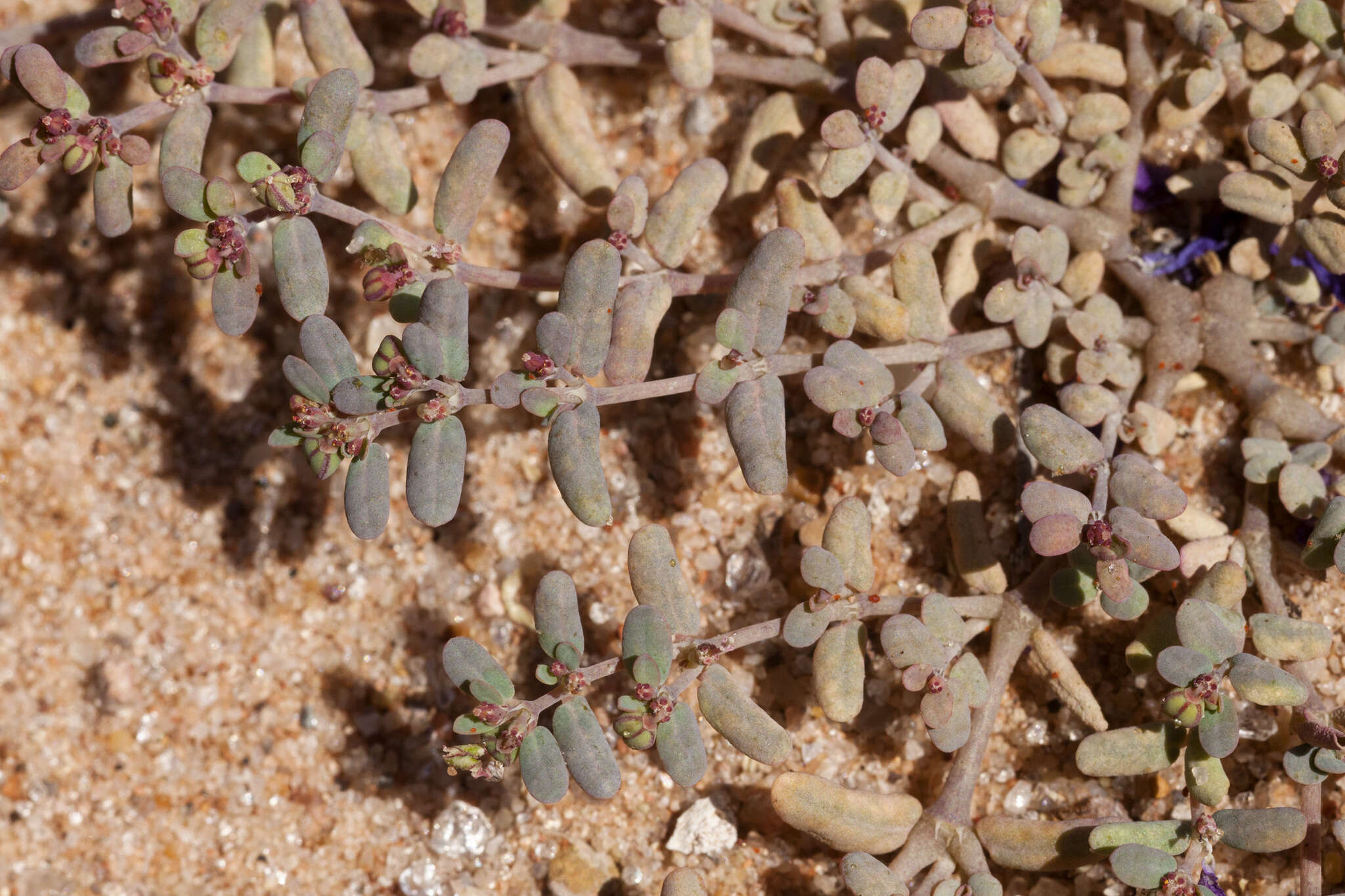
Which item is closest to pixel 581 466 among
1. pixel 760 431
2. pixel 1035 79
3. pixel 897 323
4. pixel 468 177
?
pixel 760 431

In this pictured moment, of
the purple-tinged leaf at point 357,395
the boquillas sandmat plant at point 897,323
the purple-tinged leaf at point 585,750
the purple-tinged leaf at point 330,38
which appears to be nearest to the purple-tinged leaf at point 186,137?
the boquillas sandmat plant at point 897,323

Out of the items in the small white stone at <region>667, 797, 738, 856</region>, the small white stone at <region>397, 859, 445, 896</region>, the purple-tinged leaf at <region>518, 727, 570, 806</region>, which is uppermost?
the purple-tinged leaf at <region>518, 727, 570, 806</region>

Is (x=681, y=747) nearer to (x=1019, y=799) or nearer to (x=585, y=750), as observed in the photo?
(x=585, y=750)

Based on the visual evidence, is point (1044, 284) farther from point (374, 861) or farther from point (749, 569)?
point (374, 861)

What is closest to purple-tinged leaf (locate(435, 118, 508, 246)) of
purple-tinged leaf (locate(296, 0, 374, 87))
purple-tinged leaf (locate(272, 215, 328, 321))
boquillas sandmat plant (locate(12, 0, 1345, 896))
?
boquillas sandmat plant (locate(12, 0, 1345, 896))

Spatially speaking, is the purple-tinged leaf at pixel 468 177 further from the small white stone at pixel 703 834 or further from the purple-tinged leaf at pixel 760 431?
the small white stone at pixel 703 834

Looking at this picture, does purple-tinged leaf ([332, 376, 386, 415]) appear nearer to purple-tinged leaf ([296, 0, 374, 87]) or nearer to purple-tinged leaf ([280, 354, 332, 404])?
purple-tinged leaf ([280, 354, 332, 404])
